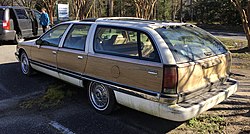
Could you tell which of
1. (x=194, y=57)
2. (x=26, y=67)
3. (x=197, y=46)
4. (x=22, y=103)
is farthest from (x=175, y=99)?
(x=26, y=67)

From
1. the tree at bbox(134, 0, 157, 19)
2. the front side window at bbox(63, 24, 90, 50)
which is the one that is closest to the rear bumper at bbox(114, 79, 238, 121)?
the front side window at bbox(63, 24, 90, 50)

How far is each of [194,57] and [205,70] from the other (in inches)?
10.6

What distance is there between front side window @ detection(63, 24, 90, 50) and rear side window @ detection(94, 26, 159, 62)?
348mm

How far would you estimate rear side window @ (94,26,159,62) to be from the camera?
355cm

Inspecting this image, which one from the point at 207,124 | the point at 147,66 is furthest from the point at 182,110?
the point at 207,124

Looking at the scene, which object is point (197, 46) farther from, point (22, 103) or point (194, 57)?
point (22, 103)

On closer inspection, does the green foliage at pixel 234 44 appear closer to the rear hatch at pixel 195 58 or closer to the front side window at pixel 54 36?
the rear hatch at pixel 195 58

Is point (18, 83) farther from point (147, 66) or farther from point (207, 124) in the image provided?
point (207, 124)

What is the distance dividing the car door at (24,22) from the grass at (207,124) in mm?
10345

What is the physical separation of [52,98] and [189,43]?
2.70 meters

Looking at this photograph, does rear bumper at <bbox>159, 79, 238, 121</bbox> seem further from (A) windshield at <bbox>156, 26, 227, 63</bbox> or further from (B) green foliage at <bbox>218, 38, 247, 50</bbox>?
(B) green foliage at <bbox>218, 38, 247, 50</bbox>

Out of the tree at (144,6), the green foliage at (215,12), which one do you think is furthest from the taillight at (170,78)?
the green foliage at (215,12)

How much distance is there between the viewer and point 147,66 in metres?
3.39

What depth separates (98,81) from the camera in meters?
4.08
